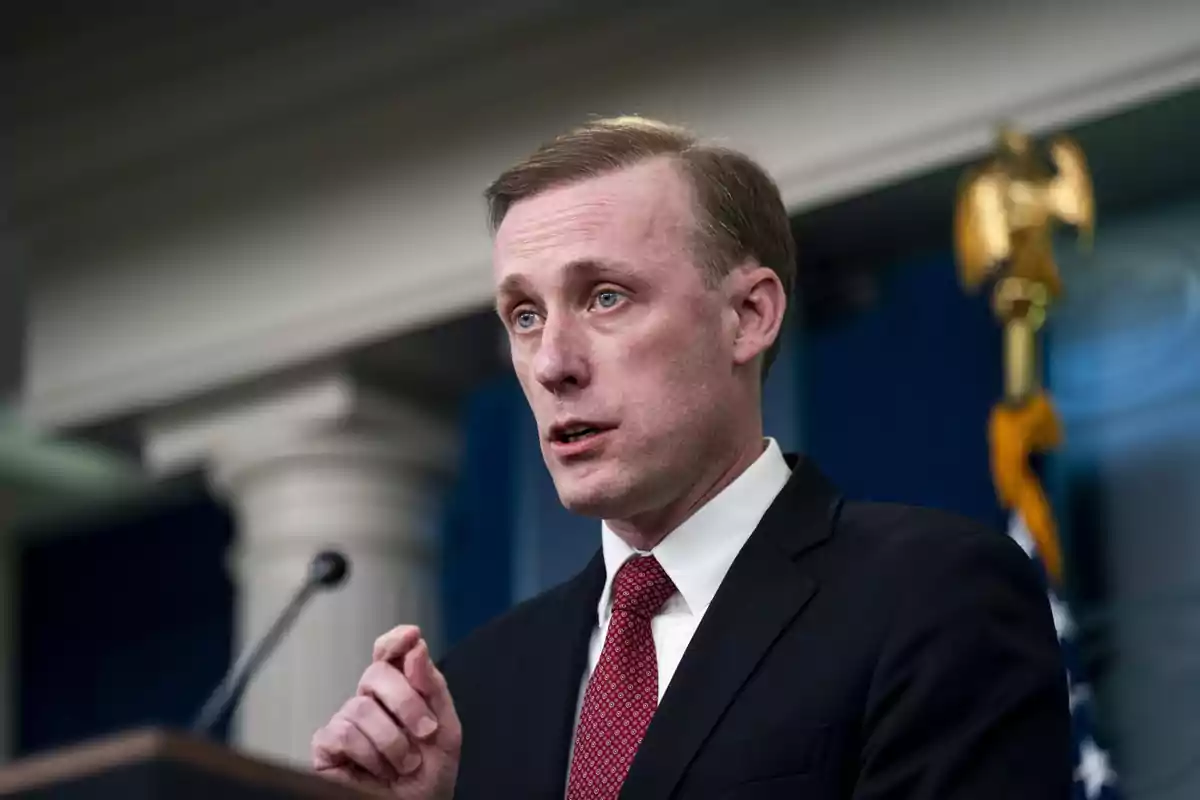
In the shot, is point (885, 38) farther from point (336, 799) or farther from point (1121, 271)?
point (336, 799)

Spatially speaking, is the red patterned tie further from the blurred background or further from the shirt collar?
the blurred background

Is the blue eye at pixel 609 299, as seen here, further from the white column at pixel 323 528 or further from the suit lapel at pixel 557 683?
the white column at pixel 323 528

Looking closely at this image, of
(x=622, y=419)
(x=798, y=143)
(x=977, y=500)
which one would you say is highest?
(x=798, y=143)

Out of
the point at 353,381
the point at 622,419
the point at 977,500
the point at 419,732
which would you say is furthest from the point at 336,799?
A: the point at 353,381

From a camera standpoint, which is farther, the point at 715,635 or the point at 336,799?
the point at 715,635

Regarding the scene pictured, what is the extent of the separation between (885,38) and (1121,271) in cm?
83

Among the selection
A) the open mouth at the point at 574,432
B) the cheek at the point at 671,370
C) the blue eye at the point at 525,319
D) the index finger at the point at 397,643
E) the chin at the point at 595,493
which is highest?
the blue eye at the point at 525,319

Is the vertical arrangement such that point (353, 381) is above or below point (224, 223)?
below

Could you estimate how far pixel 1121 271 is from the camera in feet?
17.1

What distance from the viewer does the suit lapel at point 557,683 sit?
2.13 meters

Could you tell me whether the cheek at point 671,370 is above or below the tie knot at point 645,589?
above

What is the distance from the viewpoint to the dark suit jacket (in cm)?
188

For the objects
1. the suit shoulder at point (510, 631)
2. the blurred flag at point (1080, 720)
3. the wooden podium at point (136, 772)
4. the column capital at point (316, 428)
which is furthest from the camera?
the column capital at point (316, 428)

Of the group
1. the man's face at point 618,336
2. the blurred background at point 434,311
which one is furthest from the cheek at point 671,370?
the blurred background at point 434,311
